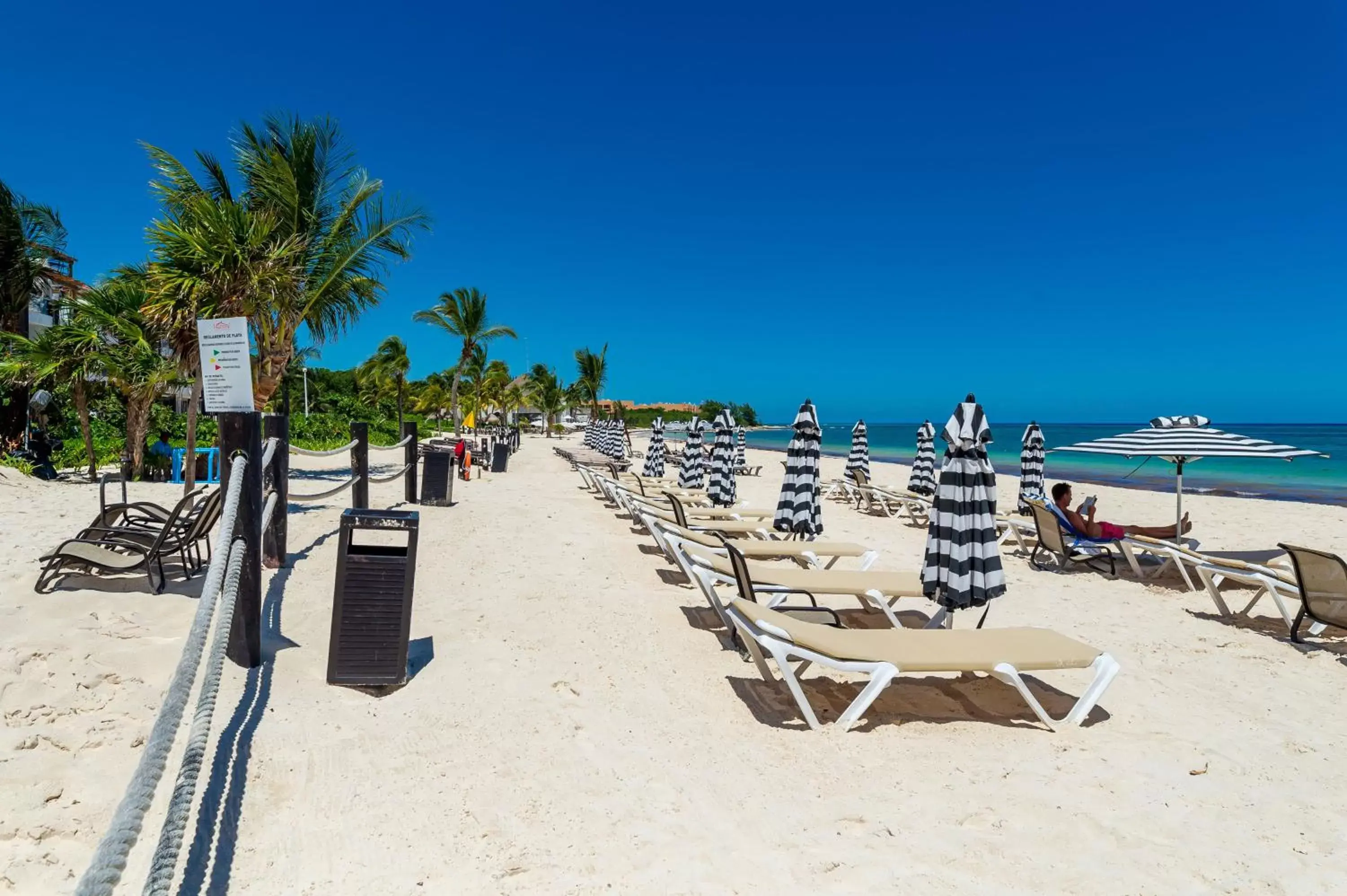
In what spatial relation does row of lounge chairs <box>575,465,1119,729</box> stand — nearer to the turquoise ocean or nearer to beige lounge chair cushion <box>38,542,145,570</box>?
the turquoise ocean

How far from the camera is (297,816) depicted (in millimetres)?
2588

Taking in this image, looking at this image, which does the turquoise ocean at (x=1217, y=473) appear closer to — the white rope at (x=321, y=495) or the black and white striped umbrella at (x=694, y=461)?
the white rope at (x=321, y=495)

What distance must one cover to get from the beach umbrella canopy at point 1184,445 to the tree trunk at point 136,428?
14258mm

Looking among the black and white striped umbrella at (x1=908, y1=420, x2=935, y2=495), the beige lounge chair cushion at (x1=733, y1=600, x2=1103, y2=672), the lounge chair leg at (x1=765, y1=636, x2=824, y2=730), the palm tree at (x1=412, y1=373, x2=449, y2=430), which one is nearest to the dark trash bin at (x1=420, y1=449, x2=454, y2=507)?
the beige lounge chair cushion at (x1=733, y1=600, x2=1103, y2=672)

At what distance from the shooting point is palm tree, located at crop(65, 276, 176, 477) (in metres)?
11.8

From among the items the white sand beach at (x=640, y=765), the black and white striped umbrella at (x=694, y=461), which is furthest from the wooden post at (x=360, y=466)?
the black and white striped umbrella at (x=694, y=461)

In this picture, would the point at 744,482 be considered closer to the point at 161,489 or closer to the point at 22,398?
the point at 161,489

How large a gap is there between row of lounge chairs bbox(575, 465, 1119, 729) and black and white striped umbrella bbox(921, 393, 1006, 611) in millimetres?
277

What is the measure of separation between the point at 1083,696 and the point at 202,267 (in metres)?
10.9

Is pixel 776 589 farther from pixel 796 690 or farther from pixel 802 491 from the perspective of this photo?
pixel 802 491

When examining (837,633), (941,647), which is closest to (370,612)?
(837,633)

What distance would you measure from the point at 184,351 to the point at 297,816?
1002 centimetres

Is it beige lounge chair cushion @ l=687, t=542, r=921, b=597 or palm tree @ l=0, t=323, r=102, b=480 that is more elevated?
palm tree @ l=0, t=323, r=102, b=480

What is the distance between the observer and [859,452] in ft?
50.3
